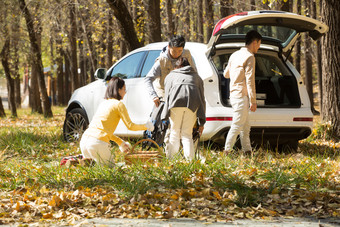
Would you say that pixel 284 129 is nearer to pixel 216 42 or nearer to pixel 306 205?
pixel 216 42

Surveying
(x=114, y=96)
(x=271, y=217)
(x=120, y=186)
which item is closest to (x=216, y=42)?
(x=114, y=96)

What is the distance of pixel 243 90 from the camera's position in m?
7.88

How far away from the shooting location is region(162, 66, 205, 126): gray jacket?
6988mm

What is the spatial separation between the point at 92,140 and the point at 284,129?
10.5 ft

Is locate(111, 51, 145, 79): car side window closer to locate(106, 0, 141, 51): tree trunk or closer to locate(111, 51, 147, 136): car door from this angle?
locate(111, 51, 147, 136): car door

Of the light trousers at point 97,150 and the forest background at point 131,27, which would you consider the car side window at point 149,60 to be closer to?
the light trousers at point 97,150

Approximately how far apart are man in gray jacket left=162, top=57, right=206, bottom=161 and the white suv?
81 centimetres

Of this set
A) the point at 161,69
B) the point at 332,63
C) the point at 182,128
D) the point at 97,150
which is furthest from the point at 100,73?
the point at 332,63

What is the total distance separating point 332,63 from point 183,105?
471cm

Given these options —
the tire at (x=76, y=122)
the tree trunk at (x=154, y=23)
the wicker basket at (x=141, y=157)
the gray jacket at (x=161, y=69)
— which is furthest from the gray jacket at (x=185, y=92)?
the tree trunk at (x=154, y=23)

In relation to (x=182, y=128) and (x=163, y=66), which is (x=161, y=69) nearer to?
(x=163, y=66)

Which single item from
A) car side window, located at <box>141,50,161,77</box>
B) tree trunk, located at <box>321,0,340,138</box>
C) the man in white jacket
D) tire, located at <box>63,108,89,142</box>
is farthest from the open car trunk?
tire, located at <box>63,108,89,142</box>

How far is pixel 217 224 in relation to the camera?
188 inches

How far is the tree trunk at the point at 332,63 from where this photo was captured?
10445 mm
